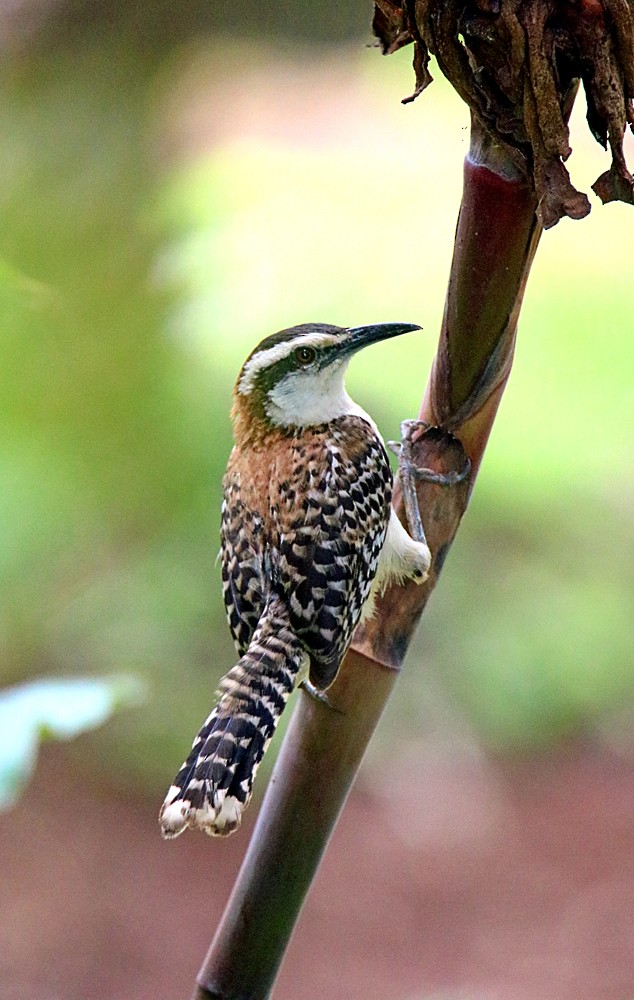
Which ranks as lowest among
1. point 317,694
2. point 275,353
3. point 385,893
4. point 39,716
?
point 385,893

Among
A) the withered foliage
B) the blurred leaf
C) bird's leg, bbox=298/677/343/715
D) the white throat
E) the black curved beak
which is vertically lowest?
the blurred leaf

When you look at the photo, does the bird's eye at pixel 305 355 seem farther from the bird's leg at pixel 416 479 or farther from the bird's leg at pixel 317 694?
the bird's leg at pixel 317 694

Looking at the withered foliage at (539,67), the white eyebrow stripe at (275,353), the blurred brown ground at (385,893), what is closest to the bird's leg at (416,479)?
the withered foliage at (539,67)

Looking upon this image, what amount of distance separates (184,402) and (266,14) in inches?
129

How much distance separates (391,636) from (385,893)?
15.0 feet

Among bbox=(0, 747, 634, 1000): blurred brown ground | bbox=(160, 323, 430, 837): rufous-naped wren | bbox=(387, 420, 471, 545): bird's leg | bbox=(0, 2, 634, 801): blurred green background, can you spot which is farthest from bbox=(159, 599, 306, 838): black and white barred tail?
bbox=(0, 747, 634, 1000): blurred brown ground

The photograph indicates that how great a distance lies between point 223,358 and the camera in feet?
13.7

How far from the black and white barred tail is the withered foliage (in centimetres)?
83

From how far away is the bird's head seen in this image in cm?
257

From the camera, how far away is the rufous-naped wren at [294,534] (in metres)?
1.80

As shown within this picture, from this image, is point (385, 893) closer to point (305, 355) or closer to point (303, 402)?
point (303, 402)

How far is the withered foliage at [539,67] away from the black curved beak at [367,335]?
0.98 m

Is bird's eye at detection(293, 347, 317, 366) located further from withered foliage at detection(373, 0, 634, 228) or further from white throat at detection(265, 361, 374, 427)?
withered foliage at detection(373, 0, 634, 228)

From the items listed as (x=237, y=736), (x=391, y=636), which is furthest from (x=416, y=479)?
(x=237, y=736)
